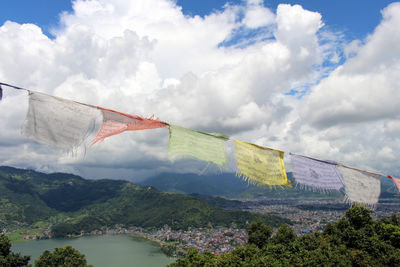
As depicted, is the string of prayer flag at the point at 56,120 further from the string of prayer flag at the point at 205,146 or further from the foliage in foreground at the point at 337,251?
the foliage in foreground at the point at 337,251

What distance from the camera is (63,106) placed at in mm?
3492

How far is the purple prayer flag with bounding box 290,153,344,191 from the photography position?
5555mm

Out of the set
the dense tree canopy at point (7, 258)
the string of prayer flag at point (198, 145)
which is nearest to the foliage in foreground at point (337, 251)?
the string of prayer flag at point (198, 145)

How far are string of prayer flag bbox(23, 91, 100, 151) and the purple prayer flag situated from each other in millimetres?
4614

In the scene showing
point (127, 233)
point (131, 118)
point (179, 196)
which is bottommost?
point (127, 233)

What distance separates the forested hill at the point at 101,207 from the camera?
4483 inches

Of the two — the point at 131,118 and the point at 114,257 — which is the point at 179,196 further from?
the point at 131,118

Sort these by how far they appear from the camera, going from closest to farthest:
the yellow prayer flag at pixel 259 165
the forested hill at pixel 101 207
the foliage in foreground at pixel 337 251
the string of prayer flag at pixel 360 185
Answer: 1. the yellow prayer flag at pixel 259 165
2. the string of prayer flag at pixel 360 185
3. the foliage in foreground at pixel 337 251
4. the forested hill at pixel 101 207

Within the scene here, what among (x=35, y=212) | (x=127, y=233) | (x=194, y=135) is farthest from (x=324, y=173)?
(x=35, y=212)

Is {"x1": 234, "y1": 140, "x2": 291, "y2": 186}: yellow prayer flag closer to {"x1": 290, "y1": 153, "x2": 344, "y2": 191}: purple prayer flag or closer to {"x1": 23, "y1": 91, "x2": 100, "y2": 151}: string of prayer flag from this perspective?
{"x1": 290, "y1": 153, "x2": 344, "y2": 191}: purple prayer flag

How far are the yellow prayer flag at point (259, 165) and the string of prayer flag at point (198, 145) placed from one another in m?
0.45

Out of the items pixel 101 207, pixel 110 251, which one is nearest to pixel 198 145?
pixel 110 251

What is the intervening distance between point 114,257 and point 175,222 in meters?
52.9

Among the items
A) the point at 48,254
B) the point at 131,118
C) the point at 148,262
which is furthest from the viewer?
the point at 148,262
